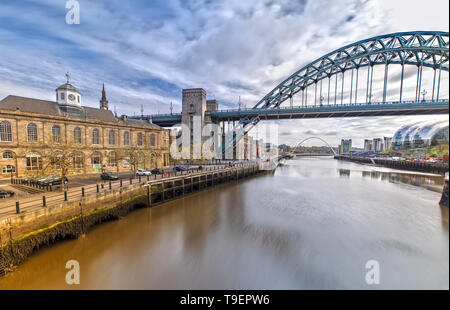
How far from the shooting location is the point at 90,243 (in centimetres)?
782

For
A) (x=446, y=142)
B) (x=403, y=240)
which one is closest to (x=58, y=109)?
(x=446, y=142)

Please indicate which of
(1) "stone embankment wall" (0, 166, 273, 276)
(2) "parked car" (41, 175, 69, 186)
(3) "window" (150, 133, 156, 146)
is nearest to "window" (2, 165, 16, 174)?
(2) "parked car" (41, 175, 69, 186)

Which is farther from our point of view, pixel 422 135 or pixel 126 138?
pixel 126 138

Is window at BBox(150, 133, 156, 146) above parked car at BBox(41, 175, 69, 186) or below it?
Result: above

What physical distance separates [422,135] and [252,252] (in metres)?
6.98

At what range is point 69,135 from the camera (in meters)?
18.3

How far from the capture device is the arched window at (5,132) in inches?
584

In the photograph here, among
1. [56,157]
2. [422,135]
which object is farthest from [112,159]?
[422,135]

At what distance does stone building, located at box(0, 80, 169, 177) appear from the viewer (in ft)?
49.9

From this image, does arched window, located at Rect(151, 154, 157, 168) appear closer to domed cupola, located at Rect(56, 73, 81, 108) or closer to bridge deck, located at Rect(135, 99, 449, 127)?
domed cupola, located at Rect(56, 73, 81, 108)

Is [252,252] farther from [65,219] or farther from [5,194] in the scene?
[5,194]
